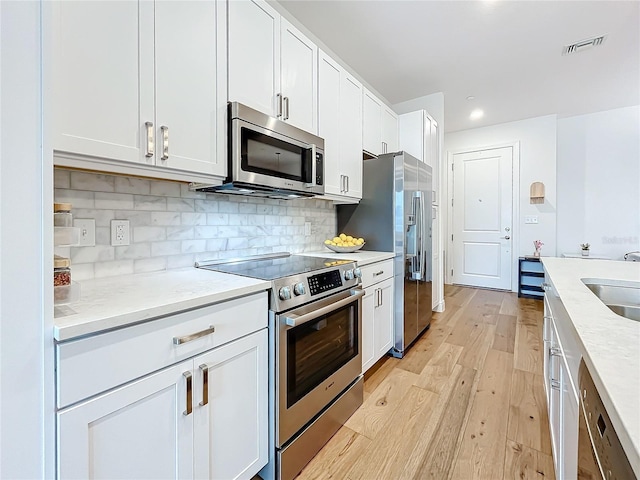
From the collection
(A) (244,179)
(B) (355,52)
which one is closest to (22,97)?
(A) (244,179)

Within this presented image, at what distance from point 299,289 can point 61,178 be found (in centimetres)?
→ 109

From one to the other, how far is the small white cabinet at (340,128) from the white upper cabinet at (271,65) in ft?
0.37

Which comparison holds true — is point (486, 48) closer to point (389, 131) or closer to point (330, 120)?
point (389, 131)

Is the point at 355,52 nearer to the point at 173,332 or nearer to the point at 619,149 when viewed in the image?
the point at 173,332

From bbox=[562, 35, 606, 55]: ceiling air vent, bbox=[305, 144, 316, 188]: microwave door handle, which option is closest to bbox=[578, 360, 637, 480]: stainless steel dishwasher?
bbox=[305, 144, 316, 188]: microwave door handle

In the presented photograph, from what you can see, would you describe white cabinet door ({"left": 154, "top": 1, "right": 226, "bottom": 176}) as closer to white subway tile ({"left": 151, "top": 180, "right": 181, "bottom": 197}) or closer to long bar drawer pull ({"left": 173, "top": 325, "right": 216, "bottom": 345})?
white subway tile ({"left": 151, "top": 180, "right": 181, "bottom": 197})

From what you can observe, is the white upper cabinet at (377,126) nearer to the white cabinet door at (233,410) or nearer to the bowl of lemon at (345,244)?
the bowl of lemon at (345,244)

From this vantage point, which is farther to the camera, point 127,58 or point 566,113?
point 566,113

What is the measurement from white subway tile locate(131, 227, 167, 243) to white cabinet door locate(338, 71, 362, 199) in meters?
1.42

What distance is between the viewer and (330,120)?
2.25 meters

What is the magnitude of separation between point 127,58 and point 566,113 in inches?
225

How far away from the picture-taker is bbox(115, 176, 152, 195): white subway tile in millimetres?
1394

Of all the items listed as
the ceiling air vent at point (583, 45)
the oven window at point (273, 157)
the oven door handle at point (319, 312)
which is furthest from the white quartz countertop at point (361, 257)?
the ceiling air vent at point (583, 45)

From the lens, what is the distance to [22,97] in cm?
70
